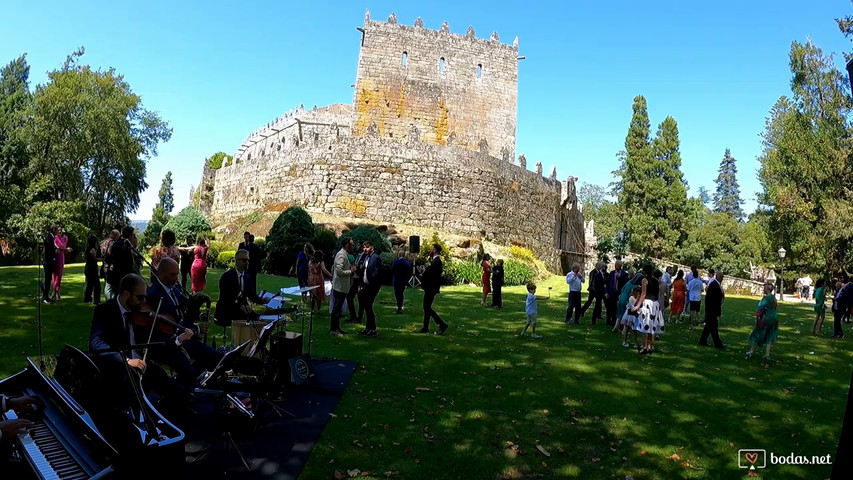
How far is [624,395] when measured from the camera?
7.16 m

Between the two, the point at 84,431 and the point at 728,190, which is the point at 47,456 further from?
the point at 728,190

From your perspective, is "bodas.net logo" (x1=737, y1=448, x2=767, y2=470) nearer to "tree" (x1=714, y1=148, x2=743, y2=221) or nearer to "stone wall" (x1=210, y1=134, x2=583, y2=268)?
"stone wall" (x1=210, y1=134, x2=583, y2=268)

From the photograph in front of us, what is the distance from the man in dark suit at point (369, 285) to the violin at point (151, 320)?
4535mm

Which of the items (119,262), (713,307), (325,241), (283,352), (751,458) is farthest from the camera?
(325,241)

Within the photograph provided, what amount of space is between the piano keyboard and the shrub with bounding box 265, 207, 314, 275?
1685 cm

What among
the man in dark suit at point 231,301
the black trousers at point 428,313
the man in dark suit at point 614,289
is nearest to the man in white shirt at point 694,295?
the man in dark suit at point 614,289

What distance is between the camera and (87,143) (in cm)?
3438

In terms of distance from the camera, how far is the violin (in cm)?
515

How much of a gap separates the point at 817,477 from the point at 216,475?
5405 mm

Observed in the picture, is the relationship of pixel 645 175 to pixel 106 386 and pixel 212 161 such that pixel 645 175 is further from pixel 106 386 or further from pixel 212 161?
pixel 106 386

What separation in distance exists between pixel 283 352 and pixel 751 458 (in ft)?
17.3

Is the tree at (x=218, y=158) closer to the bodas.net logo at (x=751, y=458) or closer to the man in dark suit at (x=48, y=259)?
the man in dark suit at (x=48, y=259)

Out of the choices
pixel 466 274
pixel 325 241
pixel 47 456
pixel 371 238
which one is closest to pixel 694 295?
pixel 466 274

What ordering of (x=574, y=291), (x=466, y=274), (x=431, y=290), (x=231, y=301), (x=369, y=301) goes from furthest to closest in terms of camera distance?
1. (x=466, y=274)
2. (x=574, y=291)
3. (x=431, y=290)
4. (x=369, y=301)
5. (x=231, y=301)
